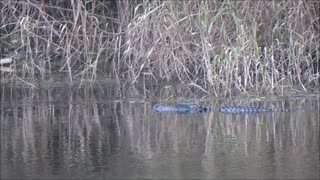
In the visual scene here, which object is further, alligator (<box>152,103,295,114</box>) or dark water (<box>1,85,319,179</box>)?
alligator (<box>152,103,295,114</box>)

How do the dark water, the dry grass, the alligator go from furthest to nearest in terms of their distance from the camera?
the dry grass, the alligator, the dark water

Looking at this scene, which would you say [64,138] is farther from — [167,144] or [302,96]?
[302,96]

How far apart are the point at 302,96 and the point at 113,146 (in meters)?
3.53

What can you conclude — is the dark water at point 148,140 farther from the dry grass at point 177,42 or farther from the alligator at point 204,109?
the dry grass at point 177,42

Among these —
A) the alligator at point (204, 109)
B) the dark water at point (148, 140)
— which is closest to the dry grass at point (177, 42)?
the dark water at point (148, 140)

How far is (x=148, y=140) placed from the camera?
707 cm

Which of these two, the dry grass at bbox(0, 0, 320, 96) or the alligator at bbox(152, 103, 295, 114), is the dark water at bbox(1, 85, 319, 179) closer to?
the alligator at bbox(152, 103, 295, 114)

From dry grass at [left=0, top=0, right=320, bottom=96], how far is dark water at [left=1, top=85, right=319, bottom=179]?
1.99ft

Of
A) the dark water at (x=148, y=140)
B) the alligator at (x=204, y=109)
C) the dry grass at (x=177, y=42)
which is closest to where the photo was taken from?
the dark water at (x=148, y=140)

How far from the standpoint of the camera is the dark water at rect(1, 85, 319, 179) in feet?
19.3

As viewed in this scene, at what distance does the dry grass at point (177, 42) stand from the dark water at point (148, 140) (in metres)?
0.61

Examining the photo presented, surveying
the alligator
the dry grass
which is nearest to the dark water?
the alligator

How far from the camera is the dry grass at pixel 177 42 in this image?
9891 mm

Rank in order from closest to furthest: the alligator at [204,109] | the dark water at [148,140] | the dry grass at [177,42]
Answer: the dark water at [148,140], the alligator at [204,109], the dry grass at [177,42]
